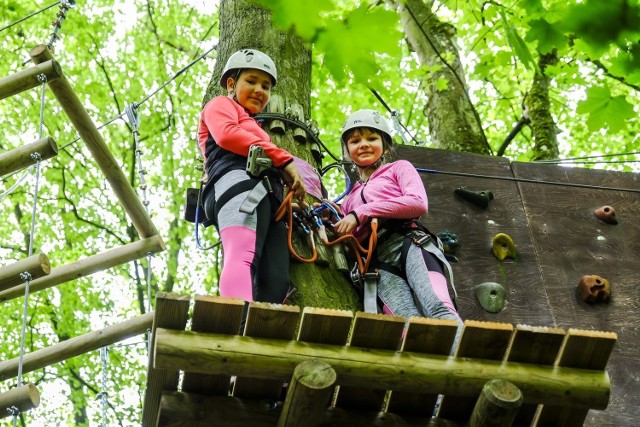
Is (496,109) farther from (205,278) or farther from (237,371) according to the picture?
(237,371)

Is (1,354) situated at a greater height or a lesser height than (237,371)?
lesser

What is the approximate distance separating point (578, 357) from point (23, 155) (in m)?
2.92

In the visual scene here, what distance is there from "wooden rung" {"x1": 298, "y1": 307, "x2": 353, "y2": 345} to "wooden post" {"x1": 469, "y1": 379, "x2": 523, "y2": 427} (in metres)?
0.50

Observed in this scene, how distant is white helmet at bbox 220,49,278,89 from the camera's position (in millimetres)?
3967

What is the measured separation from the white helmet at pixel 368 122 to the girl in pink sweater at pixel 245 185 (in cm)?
50

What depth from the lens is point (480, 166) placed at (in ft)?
17.1

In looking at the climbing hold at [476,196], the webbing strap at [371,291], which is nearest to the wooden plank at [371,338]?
the webbing strap at [371,291]

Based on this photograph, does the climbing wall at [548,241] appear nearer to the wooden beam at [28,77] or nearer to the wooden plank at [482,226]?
the wooden plank at [482,226]

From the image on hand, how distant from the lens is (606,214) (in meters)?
5.05

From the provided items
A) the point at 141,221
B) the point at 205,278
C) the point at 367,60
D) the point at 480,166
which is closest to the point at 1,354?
the point at 205,278

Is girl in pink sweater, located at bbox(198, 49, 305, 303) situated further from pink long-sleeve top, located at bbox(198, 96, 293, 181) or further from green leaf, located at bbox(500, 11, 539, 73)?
green leaf, located at bbox(500, 11, 539, 73)

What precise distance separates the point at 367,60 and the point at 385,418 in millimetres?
1301

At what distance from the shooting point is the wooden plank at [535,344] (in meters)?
2.66

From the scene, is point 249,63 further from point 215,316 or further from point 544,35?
point 215,316
